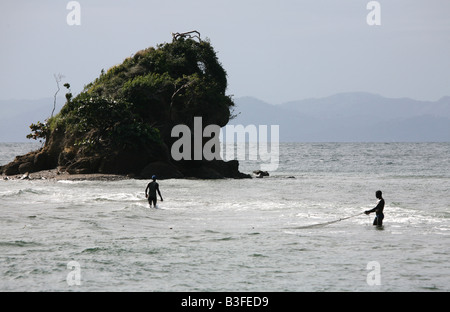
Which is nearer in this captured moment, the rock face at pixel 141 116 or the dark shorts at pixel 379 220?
the dark shorts at pixel 379 220

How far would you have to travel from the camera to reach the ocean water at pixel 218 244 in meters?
12.3

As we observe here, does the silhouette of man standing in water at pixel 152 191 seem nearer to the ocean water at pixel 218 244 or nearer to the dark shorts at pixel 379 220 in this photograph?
the ocean water at pixel 218 244

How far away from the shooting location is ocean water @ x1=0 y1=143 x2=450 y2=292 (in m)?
12.3

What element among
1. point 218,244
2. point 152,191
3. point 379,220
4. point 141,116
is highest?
point 141,116

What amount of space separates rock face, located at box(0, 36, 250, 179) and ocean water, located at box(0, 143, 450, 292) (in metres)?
10.6

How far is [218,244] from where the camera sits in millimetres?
15883

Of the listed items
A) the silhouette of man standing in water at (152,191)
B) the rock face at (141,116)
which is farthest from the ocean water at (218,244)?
the rock face at (141,116)

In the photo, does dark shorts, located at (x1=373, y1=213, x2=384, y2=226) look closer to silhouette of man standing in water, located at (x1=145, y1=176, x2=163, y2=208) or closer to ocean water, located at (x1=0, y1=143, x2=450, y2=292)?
ocean water, located at (x1=0, y1=143, x2=450, y2=292)

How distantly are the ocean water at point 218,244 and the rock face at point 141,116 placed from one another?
10633mm

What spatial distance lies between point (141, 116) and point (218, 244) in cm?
2563

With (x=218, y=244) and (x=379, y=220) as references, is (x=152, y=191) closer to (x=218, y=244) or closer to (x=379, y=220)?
(x=218, y=244)

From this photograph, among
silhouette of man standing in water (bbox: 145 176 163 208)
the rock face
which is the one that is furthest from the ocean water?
the rock face

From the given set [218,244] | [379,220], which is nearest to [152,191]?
[218,244]
